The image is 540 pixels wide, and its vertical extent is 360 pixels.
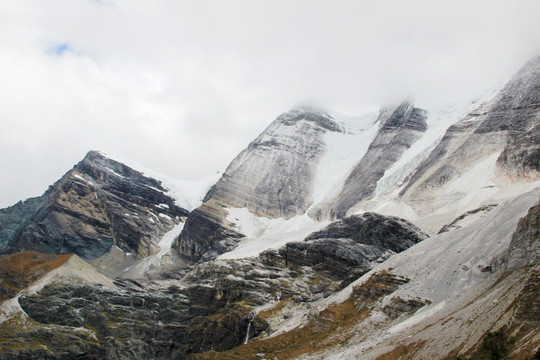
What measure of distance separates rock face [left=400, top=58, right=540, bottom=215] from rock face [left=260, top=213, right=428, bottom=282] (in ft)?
78.8

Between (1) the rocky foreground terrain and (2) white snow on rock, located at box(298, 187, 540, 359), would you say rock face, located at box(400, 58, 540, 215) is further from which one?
(2) white snow on rock, located at box(298, 187, 540, 359)

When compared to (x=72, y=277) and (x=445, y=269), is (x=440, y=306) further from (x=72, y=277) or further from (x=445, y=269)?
(x=72, y=277)

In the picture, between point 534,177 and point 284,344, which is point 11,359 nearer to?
point 284,344

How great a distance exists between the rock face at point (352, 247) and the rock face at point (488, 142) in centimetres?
2401

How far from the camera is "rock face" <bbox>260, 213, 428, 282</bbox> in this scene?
422 feet

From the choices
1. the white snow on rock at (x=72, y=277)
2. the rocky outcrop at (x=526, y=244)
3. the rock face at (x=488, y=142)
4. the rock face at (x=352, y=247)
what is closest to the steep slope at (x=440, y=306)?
the rocky outcrop at (x=526, y=244)

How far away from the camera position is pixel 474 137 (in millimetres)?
173750

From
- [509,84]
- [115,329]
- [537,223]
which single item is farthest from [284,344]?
[509,84]

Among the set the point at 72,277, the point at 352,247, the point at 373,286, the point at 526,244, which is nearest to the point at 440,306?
the point at 526,244

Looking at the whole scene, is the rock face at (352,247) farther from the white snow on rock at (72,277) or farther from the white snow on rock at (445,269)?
the white snow on rock at (72,277)

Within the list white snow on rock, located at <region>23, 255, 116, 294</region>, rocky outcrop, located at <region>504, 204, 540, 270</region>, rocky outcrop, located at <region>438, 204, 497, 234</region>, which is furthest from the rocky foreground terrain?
white snow on rock, located at <region>23, 255, 116, 294</region>

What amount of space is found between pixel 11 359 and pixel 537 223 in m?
115

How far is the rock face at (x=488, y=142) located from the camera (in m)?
146

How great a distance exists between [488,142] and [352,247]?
64920mm
